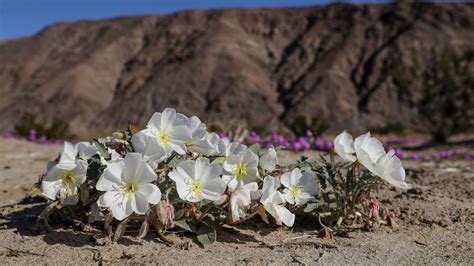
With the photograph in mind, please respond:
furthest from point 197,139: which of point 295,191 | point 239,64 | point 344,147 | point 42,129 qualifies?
point 239,64

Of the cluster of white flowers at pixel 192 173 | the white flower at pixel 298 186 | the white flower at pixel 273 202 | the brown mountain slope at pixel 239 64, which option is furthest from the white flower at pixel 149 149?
the brown mountain slope at pixel 239 64

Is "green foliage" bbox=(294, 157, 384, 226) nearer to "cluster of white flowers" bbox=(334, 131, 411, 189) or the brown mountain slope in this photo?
"cluster of white flowers" bbox=(334, 131, 411, 189)

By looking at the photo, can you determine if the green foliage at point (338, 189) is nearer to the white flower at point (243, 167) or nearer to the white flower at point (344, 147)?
the white flower at point (344, 147)

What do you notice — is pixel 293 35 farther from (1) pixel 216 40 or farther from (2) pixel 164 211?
(2) pixel 164 211

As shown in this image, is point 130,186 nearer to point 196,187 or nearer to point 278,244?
point 196,187

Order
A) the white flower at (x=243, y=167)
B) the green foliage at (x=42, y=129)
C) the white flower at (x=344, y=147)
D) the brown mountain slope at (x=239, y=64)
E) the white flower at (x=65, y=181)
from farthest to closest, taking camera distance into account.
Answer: the brown mountain slope at (x=239, y=64), the green foliage at (x=42, y=129), the white flower at (x=344, y=147), the white flower at (x=243, y=167), the white flower at (x=65, y=181)

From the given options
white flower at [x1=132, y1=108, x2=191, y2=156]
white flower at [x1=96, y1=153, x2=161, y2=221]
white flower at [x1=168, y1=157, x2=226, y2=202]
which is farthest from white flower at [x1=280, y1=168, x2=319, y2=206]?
white flower at [x1=96, y1=153, x2=161, y2=221]
